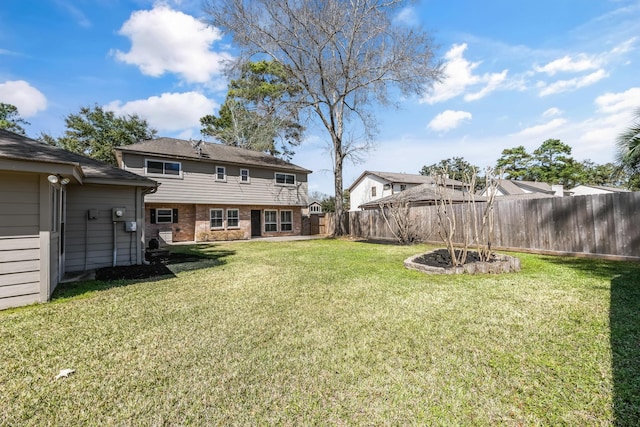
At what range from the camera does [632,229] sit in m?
6.81

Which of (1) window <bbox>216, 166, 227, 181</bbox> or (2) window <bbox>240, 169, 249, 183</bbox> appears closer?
(1) window <bbox>216, 166, 227, 181</bbox>

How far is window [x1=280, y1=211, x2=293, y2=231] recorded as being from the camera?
60.0 feet

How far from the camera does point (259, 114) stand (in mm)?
16234

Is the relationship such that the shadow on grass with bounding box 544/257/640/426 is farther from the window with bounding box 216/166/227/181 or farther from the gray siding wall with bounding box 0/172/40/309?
the window with bounding box 216/166/227/181

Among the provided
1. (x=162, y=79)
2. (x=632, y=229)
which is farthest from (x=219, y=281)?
(x=162, y=79)

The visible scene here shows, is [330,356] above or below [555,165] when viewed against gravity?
below

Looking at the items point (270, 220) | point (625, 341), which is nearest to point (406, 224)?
point (270, 220)

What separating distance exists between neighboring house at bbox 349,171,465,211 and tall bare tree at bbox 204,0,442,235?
493 inches

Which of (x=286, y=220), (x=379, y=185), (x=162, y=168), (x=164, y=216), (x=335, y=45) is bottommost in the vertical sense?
(x=286, y=220)

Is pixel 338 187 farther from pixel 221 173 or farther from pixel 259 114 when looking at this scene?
pixel 221 173

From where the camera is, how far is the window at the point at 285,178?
17.7m

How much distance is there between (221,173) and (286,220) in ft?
16.9

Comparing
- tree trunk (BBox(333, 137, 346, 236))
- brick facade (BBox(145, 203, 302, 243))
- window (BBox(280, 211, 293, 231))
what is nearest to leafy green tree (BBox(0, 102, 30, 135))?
brick facade (BBox(145, 203, 302, 243))

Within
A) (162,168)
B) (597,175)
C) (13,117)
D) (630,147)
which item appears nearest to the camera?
(630,147)
